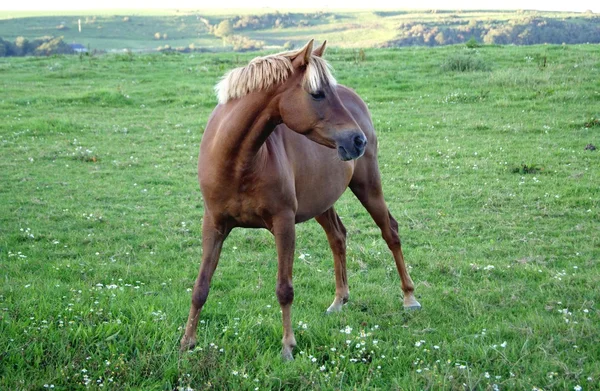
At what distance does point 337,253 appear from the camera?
20.7 feet

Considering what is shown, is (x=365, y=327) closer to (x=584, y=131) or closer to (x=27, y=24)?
(x=584, y=131)

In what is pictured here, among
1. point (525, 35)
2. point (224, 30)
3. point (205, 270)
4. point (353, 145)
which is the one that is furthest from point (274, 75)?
point (224, 30)

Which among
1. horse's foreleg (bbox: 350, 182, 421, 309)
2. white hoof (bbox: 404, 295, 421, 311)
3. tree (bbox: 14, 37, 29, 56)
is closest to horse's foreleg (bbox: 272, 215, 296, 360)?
white hoof (bbox: 404, 295, 421, 311)

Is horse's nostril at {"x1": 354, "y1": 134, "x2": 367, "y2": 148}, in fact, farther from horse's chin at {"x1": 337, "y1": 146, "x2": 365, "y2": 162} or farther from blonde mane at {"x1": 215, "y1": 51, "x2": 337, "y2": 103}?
blonde mane at {"x1": 215, "y1": 51, "x2": 337, "y2": 103}

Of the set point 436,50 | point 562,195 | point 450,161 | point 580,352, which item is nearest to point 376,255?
point 580,352

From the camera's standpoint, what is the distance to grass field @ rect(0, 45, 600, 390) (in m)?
4.40

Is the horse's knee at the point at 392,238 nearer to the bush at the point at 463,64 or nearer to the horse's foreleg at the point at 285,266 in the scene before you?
the horse's foreleg at the point at 285,266

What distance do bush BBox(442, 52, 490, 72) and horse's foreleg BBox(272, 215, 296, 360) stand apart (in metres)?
17.3

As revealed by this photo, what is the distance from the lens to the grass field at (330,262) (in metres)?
4.40

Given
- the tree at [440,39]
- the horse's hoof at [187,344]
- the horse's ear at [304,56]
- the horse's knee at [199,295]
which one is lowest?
the horse's hoof at [187,344]

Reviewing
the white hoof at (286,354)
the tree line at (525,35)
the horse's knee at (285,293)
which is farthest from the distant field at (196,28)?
the white hoof at (286,354)

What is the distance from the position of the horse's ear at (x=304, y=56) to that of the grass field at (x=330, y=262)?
2.14 metres

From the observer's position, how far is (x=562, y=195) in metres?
9.67

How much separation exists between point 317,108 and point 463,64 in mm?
17509
